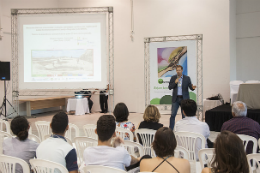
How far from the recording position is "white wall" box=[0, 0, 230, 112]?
25.5 feet

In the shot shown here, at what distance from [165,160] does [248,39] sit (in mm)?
8918

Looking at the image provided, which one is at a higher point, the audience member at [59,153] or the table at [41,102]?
the audience member at [59,153]

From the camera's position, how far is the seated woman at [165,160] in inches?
54.9

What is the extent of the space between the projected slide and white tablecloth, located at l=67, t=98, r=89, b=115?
121 inches

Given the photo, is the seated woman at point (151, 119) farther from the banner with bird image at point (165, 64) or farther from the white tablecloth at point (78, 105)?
the white tablecloth at point (78, 105)

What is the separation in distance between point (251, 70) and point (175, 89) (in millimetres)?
5410

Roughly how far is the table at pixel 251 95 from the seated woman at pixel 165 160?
170 inches

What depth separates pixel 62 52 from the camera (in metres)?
5.48

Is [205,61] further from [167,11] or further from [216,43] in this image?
[167,11]

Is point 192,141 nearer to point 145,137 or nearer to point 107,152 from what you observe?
point 145,137

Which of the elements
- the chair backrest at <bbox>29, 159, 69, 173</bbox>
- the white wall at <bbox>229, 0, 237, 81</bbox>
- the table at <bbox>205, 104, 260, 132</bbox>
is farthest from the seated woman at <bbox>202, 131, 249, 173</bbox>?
the white wall at <bbox>229, 0, 237, 81</bbox>

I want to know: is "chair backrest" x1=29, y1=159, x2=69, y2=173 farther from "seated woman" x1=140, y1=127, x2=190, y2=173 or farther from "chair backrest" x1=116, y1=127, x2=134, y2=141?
"chair backrest" x1=116, y1=127, x2=134, y2=141

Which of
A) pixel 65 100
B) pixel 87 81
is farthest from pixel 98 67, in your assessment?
pixel 65 100

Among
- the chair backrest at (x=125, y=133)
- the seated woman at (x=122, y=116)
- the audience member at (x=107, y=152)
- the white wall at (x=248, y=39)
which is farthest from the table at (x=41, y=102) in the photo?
the white wall at (x=248, y=39)
